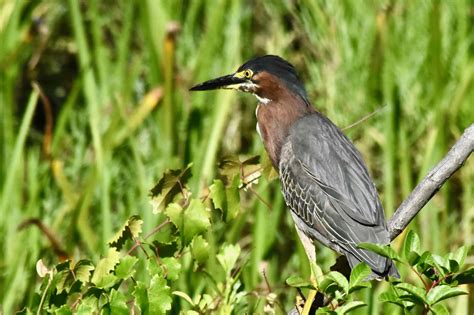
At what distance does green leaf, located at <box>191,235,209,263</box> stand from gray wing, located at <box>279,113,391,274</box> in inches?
23.3

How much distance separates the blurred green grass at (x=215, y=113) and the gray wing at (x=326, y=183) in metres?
0.29

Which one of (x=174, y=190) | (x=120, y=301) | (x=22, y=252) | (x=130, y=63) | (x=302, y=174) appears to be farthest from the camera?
(x=130, y=63)

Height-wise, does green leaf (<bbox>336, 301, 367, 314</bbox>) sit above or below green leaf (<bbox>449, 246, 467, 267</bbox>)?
below

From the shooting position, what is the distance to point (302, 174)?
8.25ft

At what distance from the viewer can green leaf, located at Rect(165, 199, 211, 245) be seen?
1766 mm

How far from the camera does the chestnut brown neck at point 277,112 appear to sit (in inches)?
104

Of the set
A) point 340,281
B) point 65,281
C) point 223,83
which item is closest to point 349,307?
point 340,281

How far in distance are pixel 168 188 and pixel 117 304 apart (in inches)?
13.2

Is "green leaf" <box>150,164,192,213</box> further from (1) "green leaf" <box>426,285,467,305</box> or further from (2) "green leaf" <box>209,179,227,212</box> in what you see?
(1) "green leaf" <box>426,285,467,305</box>

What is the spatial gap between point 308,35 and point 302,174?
4.70 feet

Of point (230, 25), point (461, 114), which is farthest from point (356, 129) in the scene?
point (230, 25)

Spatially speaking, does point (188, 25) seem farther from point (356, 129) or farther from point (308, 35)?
point (356, 129)

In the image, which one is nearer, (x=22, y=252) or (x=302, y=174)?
(x=302, y=174)

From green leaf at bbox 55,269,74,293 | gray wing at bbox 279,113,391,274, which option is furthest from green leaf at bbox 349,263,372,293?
gray wing at bbox 279,113,391,274
